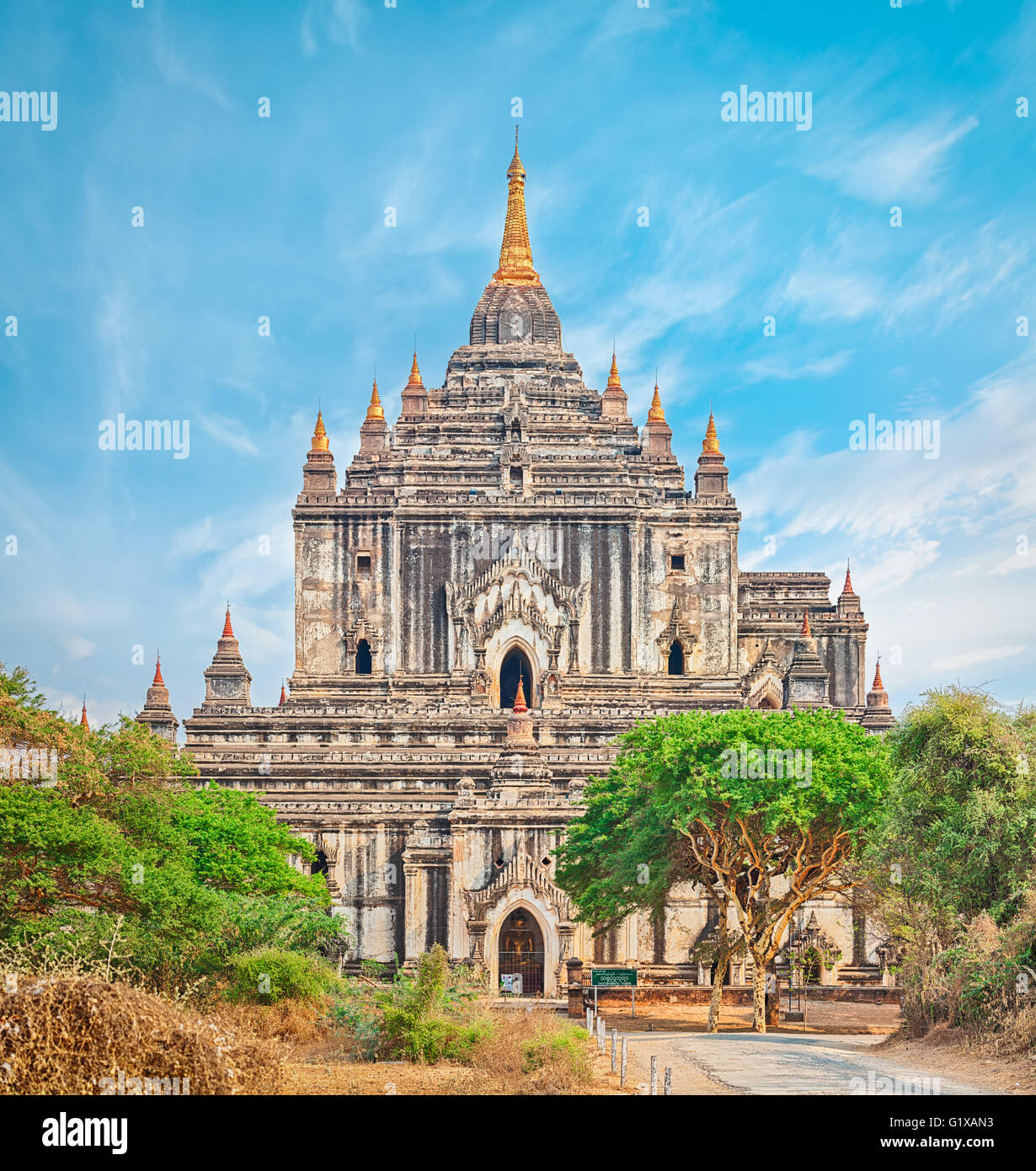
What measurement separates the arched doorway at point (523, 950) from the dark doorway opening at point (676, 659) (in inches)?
757

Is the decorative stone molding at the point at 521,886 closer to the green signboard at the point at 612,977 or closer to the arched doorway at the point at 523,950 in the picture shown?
the arched doorway at the point at 523,950

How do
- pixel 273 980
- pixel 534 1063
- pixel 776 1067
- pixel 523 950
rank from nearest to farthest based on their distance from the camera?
1. pixel 534 1063
2. pixel 776 1067
3. pixel 273 980
4. pixel 523 950

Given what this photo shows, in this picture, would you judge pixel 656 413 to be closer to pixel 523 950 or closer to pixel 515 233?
pixel 515 233

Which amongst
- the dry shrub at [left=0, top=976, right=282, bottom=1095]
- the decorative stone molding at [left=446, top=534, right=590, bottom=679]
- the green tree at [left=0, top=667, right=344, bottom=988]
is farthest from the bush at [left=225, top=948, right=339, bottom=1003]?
the decorative stone molding at [left=446, top=534, right=590, bottom=679]

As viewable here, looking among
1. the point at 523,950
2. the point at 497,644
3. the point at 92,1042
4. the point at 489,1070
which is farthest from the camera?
the point at 497,644

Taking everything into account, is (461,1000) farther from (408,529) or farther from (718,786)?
(408,529)

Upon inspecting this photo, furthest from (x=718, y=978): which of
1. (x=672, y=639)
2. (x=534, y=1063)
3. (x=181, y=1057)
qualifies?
(x=672, y=639)

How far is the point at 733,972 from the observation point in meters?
48.9

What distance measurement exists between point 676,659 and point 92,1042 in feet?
146

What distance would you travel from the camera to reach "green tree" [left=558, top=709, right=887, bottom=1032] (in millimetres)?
39719

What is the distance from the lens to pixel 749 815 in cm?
4047

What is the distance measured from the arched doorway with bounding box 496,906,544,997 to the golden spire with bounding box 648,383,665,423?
29.2m

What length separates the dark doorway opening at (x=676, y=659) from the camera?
2574 inches

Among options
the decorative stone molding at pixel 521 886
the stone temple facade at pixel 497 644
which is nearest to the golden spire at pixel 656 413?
the stone temple facade at pixel 497 644
